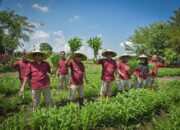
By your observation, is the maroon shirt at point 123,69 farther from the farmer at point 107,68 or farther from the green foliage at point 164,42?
the green foliage at point 164,42

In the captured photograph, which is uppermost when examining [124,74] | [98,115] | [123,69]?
[123,69]

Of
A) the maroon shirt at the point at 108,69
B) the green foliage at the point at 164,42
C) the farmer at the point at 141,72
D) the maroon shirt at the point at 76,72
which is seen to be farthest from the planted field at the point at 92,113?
the green foliage at the point at 164,42

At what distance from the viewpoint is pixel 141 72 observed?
8.76 meters

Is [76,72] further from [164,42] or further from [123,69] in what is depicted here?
[164,42]

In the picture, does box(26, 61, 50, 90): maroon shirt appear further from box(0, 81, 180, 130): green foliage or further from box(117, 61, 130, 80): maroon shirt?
box(117, 61, 130, 80): maroon shirt

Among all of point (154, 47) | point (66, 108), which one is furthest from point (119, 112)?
point (154, 47)

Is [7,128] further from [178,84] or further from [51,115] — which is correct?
[178,84]

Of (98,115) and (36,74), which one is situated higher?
(36,74)

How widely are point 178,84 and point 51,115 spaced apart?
25.6 feet

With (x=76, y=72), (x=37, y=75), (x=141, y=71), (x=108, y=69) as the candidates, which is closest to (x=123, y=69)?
(x=108, y=69)

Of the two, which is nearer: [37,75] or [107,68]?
[37,75]

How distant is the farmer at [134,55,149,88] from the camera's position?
8.72 m

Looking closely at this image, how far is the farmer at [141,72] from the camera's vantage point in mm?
8719

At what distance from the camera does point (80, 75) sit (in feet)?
21.4
